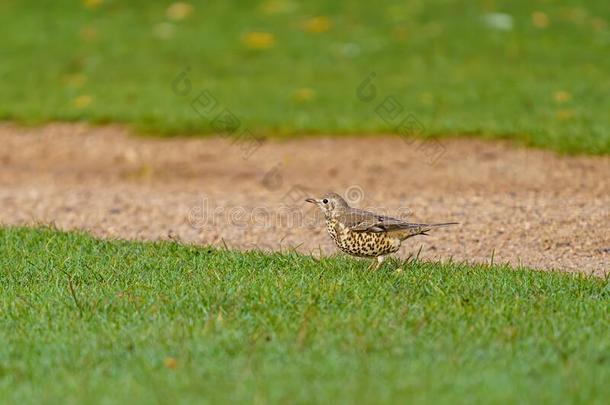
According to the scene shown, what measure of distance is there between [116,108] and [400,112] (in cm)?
345

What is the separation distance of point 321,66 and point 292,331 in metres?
10.0

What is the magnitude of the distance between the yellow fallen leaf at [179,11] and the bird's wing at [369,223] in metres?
11.4

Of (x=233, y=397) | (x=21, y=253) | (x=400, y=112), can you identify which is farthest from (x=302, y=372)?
(x=400, y=112)

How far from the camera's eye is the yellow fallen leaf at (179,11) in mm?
17625

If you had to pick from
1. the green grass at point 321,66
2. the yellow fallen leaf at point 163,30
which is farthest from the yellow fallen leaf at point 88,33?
the yellow fallen leaf at point 163,30

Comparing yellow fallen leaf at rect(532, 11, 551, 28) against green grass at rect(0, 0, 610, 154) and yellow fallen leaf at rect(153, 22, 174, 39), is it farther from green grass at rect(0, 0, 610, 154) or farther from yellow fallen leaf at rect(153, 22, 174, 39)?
yellow fallen leaf at rect(153, 22, 174, 39)

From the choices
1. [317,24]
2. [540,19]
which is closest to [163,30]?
[317,24]

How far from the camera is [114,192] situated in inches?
412

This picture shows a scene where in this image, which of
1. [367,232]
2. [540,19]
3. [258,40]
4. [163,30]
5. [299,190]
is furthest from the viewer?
Answer: [163,30]

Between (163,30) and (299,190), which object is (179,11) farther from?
(299,190)

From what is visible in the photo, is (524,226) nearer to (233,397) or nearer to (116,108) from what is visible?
(233,397)

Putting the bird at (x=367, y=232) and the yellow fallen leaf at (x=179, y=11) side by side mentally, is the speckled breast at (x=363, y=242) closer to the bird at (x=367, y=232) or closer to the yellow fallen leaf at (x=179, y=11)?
the bird at (x=367, y=232)

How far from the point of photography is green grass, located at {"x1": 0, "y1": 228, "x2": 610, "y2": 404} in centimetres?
464

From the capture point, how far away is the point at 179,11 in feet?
58.5
